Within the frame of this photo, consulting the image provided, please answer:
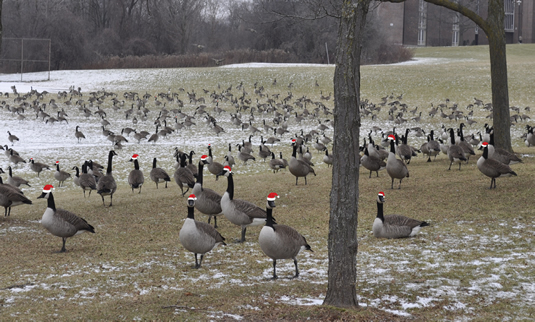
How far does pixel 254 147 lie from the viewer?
30.2 meters

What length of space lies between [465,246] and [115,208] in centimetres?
970

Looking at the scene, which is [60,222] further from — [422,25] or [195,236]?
[422,25]

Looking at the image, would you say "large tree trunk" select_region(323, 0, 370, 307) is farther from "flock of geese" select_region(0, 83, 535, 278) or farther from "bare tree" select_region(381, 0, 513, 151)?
"bare tree" select_region(381, 0, 513, 151)

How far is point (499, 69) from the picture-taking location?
1706cm

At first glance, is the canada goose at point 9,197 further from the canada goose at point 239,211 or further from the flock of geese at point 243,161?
the canada goose at point 239,211

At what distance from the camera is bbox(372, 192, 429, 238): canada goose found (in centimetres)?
994

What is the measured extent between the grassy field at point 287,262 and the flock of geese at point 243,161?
18.7 inches

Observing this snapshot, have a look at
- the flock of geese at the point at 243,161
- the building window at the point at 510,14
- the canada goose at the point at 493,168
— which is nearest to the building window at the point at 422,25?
the building window at the point at 510,14

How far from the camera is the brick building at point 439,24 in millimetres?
91688

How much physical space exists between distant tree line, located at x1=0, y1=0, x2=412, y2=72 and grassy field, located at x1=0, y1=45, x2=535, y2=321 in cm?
4636

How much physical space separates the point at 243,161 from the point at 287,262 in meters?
16.4

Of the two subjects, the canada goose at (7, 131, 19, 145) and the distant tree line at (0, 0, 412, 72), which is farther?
the distant tree line at (0, 0, 412, 72)

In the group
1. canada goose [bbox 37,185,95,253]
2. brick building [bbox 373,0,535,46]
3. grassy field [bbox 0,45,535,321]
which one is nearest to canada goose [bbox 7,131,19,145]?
grassy field [bbox 0,45,535,321]

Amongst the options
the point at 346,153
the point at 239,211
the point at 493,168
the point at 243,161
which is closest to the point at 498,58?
the point at 493,168
